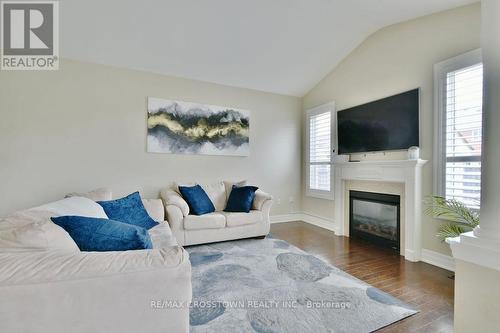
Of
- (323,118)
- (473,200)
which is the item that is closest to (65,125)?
(323,118)

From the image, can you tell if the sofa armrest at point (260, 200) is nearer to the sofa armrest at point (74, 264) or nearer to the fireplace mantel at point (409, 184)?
the fireplace mantel at point (409, 184)

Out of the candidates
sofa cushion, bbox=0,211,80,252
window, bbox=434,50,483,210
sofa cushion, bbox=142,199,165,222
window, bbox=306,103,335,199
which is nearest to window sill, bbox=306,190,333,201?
window, bbox=306,103,335,199

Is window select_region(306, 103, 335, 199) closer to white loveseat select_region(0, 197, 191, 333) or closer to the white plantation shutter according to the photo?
the white plantation shutter

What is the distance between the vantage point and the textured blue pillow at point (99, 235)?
4.19 feet

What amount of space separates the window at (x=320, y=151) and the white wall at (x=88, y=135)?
1291mm

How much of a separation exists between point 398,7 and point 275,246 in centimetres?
346

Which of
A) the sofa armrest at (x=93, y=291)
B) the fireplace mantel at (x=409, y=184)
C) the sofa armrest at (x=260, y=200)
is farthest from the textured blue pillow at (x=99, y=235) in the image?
the fireplace mantel at (x=409, y=184)

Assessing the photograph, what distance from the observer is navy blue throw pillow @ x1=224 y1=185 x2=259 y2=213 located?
12.3ft

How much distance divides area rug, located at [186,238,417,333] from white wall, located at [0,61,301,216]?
1.83 m

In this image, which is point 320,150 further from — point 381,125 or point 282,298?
point 282,298

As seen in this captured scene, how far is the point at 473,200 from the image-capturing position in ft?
8.28

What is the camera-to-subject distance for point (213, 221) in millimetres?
3406

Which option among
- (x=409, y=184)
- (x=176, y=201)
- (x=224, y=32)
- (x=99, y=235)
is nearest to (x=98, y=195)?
(x=176, y=201)

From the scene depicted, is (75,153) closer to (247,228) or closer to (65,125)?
(65,125)
